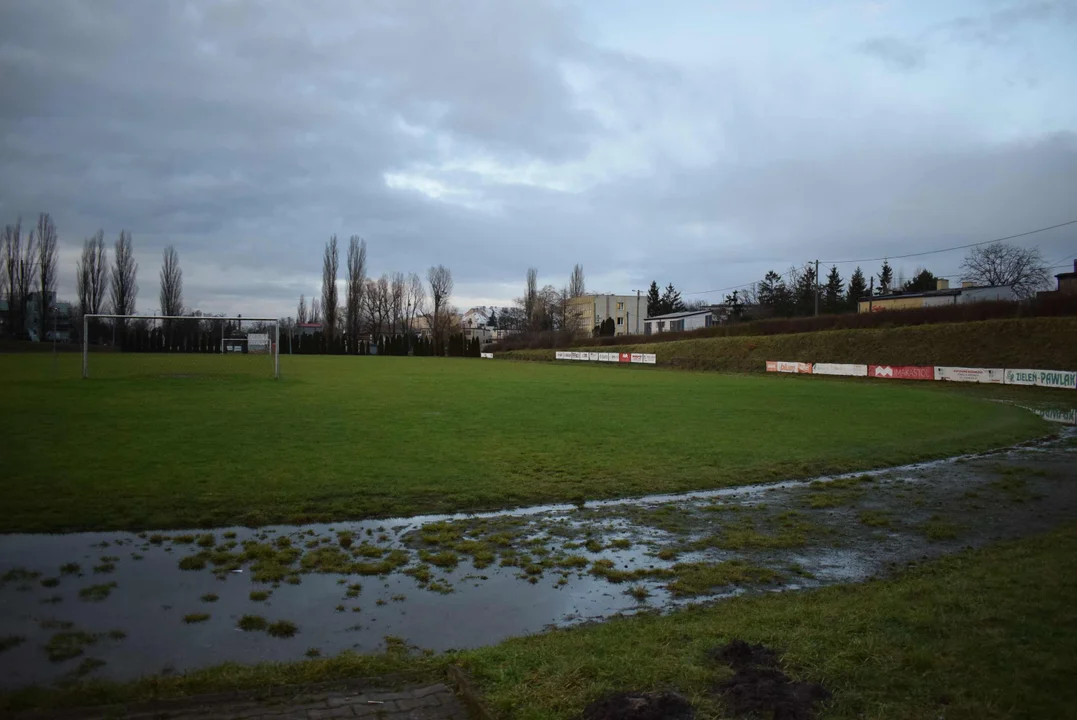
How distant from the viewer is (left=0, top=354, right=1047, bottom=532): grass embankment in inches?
398

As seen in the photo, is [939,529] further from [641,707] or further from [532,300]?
[532,300]

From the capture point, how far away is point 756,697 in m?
3.97

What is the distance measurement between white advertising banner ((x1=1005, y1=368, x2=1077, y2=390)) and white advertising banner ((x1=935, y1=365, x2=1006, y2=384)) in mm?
564

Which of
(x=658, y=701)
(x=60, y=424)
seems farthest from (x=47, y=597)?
(x=60, y=424)

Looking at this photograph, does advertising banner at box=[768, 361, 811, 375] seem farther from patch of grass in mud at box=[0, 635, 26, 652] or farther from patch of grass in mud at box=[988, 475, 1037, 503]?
patch of grass in mud at box=[0, 635, 26, 652]

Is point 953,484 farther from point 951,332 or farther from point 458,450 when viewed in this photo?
point 951,332

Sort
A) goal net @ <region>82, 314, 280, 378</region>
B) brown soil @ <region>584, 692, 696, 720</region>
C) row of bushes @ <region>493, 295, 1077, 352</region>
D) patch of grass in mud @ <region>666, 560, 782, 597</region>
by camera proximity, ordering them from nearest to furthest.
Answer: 1. brown soil @ <region>584, 692, 696, 720</region>
2. patch of grass in mud @ <region>666, 560, 782, 597</region>
3. goal net @ <region>82, 314, 280, 378</region>
4. row of bushes @ <region>493, 295, 1077, 352</region>

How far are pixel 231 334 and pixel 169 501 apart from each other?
1333 inches

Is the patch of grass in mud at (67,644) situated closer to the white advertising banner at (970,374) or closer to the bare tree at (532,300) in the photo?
the white advertising banner at (970,374)

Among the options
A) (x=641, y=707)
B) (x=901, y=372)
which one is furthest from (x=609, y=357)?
(x=641, y=707)

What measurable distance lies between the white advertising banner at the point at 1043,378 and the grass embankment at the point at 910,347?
393cm

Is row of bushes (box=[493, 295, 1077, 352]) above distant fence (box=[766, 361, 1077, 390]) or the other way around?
above

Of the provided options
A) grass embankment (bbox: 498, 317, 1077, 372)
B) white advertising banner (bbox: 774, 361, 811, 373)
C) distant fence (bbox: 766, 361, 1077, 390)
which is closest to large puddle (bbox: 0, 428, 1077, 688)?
distant fence (bbox: 766, 361, 1077, 390)

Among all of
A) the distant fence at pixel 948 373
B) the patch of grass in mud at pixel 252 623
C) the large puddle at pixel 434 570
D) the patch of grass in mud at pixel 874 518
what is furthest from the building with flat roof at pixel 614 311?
the patch of grass in mud at pixel 252 623
